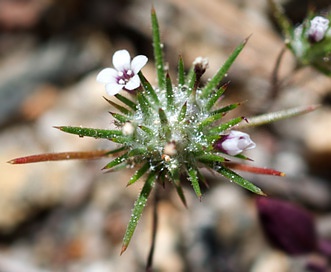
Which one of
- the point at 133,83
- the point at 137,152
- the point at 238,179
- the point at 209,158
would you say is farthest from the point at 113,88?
the point at 238,179

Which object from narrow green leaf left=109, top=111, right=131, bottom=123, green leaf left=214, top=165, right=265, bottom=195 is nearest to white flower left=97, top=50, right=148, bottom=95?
narrow green leaf left=109, top=111, right=131, bottom=123

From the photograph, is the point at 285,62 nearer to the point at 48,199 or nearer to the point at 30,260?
the point at 48,199

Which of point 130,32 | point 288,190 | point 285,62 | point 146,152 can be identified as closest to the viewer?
point 146,152

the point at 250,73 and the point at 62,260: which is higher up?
the point at 250,73

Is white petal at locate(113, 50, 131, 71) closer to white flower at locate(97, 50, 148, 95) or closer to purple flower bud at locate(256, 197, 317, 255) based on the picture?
white flower at locate(97, 50, 148, 95)

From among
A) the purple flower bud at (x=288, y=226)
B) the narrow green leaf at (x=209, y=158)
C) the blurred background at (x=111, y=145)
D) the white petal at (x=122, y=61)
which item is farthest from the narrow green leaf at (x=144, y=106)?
the blurred background at (x=111, y=145)

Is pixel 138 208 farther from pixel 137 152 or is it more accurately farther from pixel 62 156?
pixel 62 156

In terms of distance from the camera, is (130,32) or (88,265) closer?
(88,265)

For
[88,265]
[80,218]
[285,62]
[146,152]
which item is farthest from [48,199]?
[285,62]
